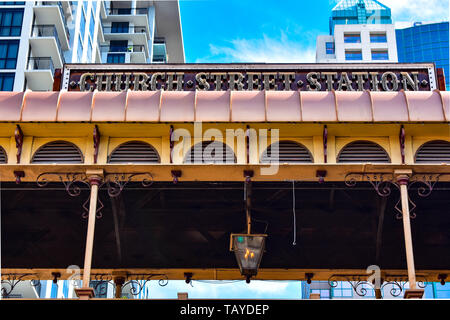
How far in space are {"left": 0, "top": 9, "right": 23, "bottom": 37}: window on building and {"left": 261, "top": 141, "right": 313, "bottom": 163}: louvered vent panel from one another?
42.5m

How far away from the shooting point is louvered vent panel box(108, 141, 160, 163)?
13844 mm

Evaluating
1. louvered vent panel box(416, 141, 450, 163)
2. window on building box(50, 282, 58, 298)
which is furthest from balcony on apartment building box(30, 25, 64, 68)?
louvered vent panel box(416, 141, 450, 163)

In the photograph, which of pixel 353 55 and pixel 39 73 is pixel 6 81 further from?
pixel 353 55

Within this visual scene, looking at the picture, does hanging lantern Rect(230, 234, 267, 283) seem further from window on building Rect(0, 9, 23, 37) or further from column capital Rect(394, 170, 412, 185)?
window on building Rect(0, 9, 23, 37)

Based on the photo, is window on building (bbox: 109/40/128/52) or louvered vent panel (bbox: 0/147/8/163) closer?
louvered vent panel (bbox: 0/147/8/163)

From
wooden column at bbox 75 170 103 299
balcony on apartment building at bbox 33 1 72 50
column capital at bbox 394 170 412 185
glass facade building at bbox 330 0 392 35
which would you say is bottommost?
wooden column at bbox 75 170 103 299

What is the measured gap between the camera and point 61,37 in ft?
183

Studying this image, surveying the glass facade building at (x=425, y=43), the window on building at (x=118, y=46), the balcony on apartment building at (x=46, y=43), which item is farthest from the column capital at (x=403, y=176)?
the glass facade building at (x=425, y=43)

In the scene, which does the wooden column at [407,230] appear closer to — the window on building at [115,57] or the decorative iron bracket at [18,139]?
the decorative iron bracket at [18,139]

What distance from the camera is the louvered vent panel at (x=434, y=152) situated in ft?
44.8

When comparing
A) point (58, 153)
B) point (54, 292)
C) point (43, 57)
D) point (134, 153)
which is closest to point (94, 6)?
point (43, 57)

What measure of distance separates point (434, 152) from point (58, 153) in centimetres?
753

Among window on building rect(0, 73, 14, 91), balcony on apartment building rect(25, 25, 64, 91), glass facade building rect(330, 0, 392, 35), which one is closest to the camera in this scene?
window on building rect(0, 73, 14, 91)

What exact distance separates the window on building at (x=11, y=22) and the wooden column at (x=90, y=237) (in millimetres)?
41837
